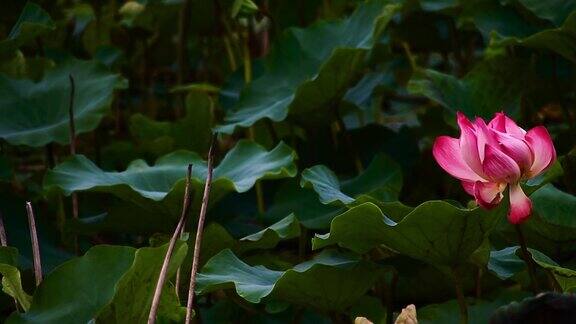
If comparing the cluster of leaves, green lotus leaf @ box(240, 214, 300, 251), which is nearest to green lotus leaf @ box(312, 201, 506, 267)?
the cluster of leaves

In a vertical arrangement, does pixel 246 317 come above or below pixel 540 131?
below

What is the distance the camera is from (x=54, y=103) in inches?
66.4

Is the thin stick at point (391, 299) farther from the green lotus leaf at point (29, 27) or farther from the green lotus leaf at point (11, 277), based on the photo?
the green lotus leaf at point (29, 27)

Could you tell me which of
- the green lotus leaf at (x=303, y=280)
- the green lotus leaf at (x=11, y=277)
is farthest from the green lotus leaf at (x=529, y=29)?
the green lotus leaf at (x=11, y=277)

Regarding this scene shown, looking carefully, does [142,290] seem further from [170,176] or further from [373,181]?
[373,181]

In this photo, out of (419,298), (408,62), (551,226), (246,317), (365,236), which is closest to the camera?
(365,236)

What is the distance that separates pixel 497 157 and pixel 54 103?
2.92 feet

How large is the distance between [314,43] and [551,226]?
2.09 feet

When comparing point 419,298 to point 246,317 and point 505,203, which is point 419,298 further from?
point 505,203

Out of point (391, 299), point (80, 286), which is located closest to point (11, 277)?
point (80, 286)

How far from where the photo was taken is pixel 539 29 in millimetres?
1693

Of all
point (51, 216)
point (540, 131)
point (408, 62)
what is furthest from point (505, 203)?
point (408, 62)

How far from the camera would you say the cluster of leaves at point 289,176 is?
108 centimetres

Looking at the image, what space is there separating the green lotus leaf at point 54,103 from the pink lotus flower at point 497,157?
0.70 meters
